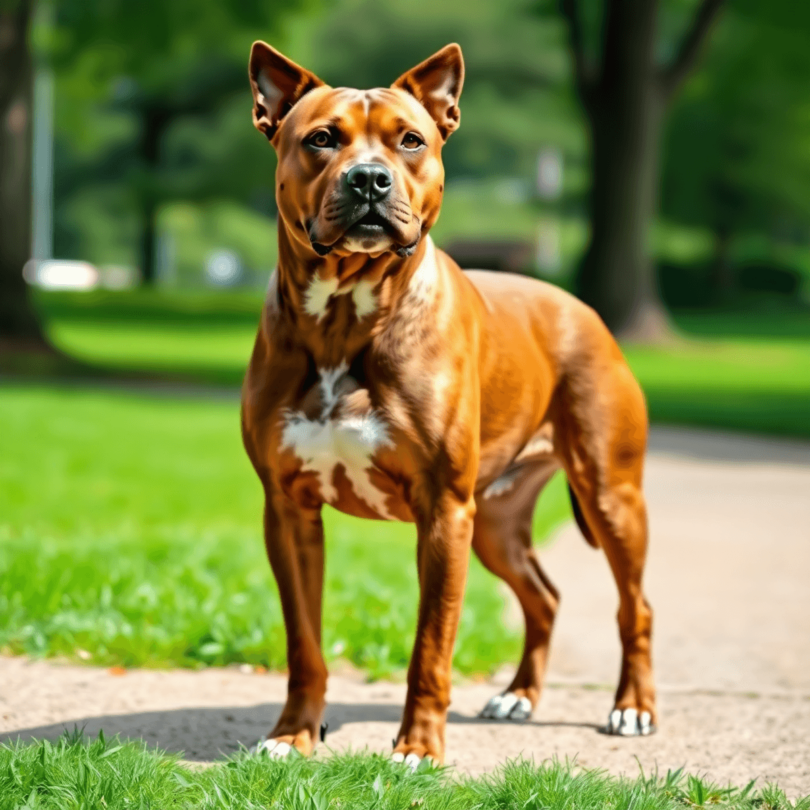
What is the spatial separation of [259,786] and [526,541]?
1.81 metres

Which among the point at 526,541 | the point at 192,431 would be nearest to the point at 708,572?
the point at 526,541

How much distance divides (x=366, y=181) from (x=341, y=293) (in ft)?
1.55

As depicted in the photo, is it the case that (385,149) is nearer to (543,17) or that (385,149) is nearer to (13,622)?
(13,622)

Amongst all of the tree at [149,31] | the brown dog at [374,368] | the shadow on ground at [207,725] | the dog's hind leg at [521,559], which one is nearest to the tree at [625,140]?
the tree at [149,31]

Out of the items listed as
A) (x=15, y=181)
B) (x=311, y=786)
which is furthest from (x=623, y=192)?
(x=311, y=786)

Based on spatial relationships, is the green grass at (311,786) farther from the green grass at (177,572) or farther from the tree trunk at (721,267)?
the tree trunk at (721,267)

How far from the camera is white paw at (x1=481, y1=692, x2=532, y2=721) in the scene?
500cm

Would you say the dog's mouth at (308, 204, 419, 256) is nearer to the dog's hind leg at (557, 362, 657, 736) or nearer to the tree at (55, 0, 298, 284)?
the dog's hind leg at (557, 362, 657, 736)

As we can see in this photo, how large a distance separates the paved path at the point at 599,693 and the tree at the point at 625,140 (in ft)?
56.7

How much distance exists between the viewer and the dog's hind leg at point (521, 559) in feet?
16.7

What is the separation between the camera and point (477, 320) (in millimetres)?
4473

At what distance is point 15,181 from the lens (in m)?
20.2

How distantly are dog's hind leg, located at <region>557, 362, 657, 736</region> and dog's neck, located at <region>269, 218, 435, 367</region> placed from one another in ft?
3.35

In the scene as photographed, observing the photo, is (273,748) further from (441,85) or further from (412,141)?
(441,85)
